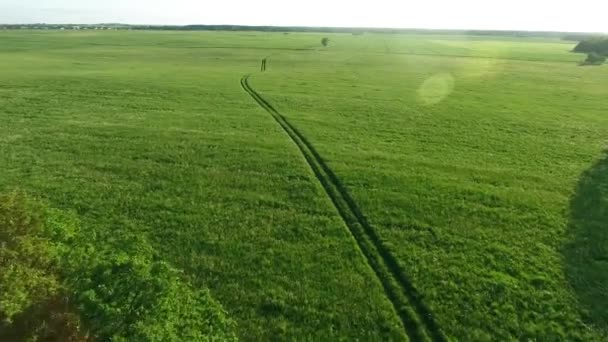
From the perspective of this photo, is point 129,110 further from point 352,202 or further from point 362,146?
point 352,202

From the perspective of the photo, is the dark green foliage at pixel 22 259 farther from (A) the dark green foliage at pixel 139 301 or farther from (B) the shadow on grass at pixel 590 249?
(B) the shadow on grass at pixel 590 249

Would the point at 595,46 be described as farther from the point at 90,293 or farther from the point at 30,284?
the point at 30,284

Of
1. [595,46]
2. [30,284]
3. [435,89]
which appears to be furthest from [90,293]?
[595,46]

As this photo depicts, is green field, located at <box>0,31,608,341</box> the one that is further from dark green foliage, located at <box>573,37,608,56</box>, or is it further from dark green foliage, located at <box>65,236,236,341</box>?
dark green foliage, located at <box>573,37,608,56</box>

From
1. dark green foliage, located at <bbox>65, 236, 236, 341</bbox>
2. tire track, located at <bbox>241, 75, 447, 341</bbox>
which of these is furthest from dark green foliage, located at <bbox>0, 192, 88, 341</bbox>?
tire track, located at <bbox>241, 75, 447, 341</bbox>

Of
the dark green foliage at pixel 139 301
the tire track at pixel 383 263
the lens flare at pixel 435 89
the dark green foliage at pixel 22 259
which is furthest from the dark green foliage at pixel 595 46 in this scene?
the dark green foliage at pixel 22 259

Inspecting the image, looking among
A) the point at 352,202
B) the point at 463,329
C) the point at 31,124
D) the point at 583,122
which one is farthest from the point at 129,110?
the point at 583,122
